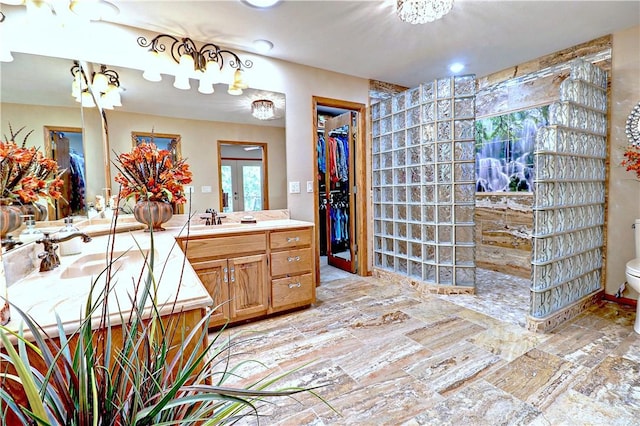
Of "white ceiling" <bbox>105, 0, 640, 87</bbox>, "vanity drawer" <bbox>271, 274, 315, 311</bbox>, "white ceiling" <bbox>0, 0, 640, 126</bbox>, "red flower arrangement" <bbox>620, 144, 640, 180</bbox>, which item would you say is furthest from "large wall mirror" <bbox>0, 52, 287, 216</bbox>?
"red flower arrangement" <bbox>620, 144, 640, 180</bbox>

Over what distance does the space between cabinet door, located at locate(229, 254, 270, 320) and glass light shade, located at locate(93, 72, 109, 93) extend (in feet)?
5.09

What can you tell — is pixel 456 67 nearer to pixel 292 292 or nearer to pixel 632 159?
pixel 632 159

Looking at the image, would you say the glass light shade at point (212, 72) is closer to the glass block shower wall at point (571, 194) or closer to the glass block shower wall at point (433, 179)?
the glass block shower wall at point (433, 179)

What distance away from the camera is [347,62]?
3.04m

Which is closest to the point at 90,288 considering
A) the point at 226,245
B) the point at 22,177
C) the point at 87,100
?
the point at 22,177

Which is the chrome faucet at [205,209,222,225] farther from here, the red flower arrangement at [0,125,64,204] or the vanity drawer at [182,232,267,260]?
the red flower arrangement at [0,125,64,204]

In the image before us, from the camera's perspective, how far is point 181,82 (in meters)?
2.48

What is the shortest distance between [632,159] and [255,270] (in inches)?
121

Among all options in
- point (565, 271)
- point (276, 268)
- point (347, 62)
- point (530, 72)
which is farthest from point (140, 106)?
point (530, 72)

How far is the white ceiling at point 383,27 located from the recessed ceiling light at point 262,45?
0.06 metres

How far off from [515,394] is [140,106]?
3.13 meters

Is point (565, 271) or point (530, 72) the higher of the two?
point (530, 72)

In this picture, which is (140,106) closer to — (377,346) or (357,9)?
(357,9)

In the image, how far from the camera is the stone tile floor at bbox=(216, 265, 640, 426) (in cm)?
141
